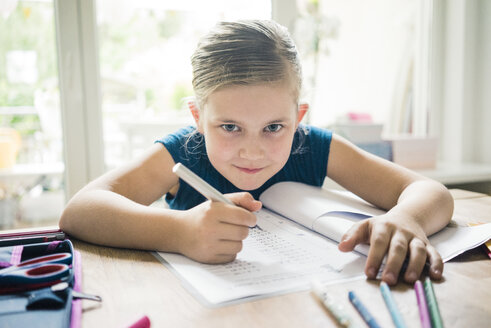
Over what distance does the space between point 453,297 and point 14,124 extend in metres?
2.71

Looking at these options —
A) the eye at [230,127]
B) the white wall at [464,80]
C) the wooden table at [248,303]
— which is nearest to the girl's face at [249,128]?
the eye at [230,127]

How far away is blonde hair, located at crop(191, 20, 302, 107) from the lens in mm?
652

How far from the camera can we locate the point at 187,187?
3.00 feet

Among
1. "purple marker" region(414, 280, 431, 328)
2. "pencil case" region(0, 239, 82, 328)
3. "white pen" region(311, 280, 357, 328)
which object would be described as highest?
"pencil case" region(0, 239, 82, 328)

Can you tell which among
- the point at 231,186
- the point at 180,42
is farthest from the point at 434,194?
the point at 180,42

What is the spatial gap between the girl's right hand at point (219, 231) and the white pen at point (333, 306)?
0.13m

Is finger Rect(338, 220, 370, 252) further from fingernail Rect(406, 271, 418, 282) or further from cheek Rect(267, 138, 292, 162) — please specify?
cheek Rect(267, 138, 292, 162)

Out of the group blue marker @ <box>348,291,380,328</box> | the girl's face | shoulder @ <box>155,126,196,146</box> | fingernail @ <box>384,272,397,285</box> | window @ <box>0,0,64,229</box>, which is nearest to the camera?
blue marker @ <box>348,291,380,328</box>

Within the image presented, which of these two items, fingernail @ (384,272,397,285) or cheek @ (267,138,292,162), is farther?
cheek @ (267,138,292,162)

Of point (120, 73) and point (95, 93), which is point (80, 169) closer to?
point (95, 93)

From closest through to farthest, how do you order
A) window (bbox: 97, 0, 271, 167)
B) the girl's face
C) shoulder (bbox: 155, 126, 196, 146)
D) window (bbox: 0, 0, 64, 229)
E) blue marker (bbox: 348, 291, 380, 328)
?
blue marker (bbox: 348, 291, 380, 328), the girl's face, shoulder (bbox: 155, 126, 196, 146), window (bbox: 97, 0, 271, 167), window (bbox: 0, 0, 64, 229)

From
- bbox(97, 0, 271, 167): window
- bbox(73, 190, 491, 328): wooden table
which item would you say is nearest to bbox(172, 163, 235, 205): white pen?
bbox(73, 190, 491, 328): wooden table

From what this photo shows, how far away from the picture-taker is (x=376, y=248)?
49cm

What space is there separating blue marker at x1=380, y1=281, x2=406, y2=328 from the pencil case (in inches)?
10.9
